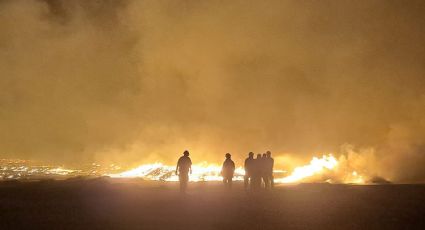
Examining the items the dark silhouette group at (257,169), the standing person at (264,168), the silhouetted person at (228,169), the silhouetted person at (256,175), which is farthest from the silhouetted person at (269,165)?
the silhouetted person at (228,169)

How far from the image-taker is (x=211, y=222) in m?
13.9

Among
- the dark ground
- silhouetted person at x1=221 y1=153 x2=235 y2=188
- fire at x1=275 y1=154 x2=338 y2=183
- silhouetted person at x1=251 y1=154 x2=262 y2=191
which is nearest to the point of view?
the dark ground

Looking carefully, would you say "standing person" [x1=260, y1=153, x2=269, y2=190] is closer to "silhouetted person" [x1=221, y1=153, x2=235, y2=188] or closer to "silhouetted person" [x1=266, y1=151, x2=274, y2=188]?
"silhouetted person" [x1=266, y1=151, x2=274, y2=188]

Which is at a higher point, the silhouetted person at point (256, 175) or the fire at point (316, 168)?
the fire at point (316, 168)

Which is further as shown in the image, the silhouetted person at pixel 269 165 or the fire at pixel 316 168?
the fire at pixel 316 168

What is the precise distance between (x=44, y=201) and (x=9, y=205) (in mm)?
2052

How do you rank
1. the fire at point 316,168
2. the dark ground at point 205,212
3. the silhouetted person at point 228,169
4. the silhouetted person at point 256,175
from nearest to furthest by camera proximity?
the dark ground at point 205,212 < the silhouetted person at point 256,175 < the silhouetted person at point 228,169 < the fire at point 316,168

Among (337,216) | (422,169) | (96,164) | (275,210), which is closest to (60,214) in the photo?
(275,210)

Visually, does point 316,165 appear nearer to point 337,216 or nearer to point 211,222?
point 337,216

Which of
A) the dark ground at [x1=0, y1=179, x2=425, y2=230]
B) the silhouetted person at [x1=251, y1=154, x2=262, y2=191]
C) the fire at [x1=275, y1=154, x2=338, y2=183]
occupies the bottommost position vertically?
the dark ground at [x1=0, y1=179, x2=425, y2=230]

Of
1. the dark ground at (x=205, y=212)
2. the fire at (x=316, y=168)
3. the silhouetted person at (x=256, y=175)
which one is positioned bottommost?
the dark ground at (x=205, y=212)

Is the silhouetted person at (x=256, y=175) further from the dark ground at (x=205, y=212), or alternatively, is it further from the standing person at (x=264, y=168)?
the dark ground at (x=205, y=212)

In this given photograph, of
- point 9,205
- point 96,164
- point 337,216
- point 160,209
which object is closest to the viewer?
point 337,216

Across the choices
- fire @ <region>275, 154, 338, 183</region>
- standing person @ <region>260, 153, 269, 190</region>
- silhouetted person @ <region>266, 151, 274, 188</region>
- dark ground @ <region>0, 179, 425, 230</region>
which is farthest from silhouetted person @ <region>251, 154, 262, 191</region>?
fire @ <region>275, 154, 338, 183</region>
